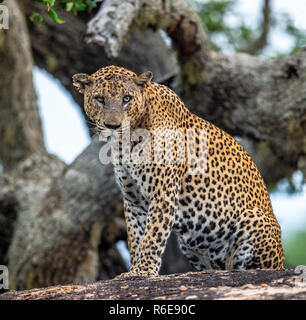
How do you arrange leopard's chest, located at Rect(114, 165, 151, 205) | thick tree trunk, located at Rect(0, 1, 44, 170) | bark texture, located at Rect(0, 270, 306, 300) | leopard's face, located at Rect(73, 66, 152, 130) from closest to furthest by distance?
bark texture, located at Rect(0, 270, 306, 300)
leopard's face, located at Rect(73, 66, 152, 130)
leopard's chest, located at Rect(114, 165, 151, 205)
thick tree trunk, located at Rect(0, 1, 44, 170)

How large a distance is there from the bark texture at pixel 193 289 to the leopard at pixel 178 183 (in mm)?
660

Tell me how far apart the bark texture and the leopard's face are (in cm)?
180

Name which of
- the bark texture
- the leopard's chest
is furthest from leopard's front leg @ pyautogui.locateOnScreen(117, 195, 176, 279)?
the bark texture

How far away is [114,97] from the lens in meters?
6.89

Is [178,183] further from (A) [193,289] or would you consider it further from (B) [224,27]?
(B) [224,27]

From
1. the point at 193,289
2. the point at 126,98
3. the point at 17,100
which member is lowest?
the point at 193,289

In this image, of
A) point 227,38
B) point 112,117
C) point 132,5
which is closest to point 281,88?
point 132,5

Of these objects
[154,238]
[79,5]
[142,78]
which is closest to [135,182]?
[154,238]

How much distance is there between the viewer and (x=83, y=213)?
41.4 ft

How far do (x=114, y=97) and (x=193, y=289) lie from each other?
7.87 feet

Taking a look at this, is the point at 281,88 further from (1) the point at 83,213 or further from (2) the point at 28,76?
(2) the point at 28,76

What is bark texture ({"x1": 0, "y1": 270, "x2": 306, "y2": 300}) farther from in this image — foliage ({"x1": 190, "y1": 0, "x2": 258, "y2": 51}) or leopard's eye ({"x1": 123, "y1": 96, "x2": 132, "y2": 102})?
foliage ({"x1": 190, "y1": 0, "x2": 258, "y2": 51})

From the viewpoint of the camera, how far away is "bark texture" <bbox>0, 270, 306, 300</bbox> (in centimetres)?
538
